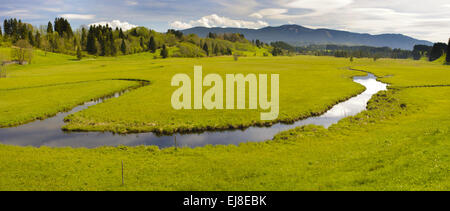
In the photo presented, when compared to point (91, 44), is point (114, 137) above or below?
below

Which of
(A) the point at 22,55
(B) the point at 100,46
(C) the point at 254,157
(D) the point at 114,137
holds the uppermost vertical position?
(B) the point at 100,46

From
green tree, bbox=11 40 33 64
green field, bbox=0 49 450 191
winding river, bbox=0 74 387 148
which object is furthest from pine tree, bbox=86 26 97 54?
winding river, bbox=0 74 387 148

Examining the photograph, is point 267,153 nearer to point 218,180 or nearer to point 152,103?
point 218,180

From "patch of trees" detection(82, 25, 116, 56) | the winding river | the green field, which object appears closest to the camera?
the green field

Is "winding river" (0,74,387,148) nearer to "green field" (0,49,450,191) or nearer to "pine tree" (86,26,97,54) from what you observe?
"green field" (0,49,450,191)

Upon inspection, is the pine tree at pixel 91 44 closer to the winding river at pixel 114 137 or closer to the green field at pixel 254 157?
the green field at pixel 254 157

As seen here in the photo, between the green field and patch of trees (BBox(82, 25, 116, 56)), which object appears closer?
the green field

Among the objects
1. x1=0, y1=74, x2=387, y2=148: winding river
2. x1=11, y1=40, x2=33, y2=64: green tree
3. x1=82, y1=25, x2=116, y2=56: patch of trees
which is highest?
x1=82, y1=25, x2=116, y2=56: patch of trees

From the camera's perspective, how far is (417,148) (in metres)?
20.3

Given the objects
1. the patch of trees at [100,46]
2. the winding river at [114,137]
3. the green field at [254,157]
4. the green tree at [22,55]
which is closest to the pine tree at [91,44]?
the patch of trees at [100,46]

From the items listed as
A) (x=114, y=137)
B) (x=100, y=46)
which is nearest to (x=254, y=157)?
(x=114, y=137)

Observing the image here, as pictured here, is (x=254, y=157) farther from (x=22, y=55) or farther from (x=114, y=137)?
(x=22, y=55)

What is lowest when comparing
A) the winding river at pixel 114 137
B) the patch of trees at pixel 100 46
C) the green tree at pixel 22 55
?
the winding river at pixel 114 137
